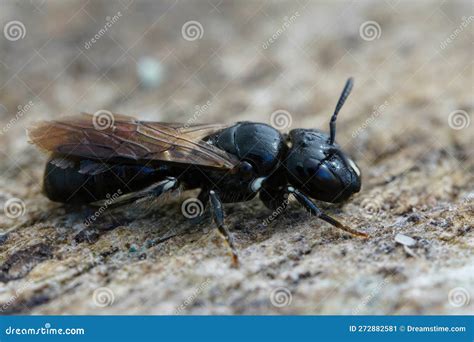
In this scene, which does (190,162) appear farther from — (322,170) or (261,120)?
(261,120)

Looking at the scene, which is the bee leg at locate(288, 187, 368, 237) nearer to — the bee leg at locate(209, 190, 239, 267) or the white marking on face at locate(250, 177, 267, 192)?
the white marking on face at locate(250, 177, 267, 192)

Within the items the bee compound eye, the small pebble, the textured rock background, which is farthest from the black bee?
the small pebble

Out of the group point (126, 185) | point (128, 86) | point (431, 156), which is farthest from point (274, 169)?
point (128, 86)

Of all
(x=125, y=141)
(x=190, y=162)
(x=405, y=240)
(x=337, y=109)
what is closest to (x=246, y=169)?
(x=190, y=162)

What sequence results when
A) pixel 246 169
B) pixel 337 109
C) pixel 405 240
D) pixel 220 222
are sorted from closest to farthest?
pixel 405 240 < pixel 220 222 < pixel 246 169 < pixel 337 109

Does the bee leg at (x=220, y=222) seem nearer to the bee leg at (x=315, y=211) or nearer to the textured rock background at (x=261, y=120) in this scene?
the textured rock background at (x=261, y=120)
